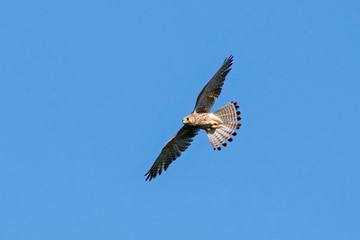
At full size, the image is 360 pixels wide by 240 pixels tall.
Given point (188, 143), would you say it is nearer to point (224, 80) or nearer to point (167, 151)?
point (167, 151)

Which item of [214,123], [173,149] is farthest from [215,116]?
[173,149]

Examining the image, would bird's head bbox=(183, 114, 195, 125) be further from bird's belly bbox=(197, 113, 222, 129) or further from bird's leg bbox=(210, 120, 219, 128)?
bird's leg bbox=(210, 120, 219, 128)

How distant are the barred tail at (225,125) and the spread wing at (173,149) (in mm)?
662

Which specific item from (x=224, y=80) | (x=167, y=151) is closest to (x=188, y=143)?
(x=167, y=151)

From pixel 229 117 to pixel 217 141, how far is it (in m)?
0.65

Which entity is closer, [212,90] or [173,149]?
[212,90]

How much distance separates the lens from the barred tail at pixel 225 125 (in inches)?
714

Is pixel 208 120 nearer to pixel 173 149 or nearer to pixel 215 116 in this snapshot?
pixel 215 116

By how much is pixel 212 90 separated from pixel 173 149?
7.05ft

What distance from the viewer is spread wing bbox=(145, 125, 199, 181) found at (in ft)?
61.7

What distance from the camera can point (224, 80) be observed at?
17781 mm

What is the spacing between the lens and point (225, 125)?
18172 mm

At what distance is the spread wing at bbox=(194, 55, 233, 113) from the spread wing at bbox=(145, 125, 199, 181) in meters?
0.72

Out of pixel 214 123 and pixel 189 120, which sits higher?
pixel 189 120
